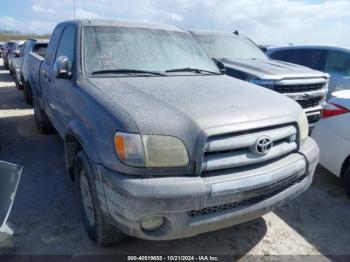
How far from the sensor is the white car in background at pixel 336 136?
3887 mm

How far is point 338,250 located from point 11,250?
288cm

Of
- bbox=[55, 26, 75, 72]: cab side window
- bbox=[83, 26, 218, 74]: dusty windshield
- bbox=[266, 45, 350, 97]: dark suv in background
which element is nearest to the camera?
bbox=[83, 26, 218, 74]: dusty windshield

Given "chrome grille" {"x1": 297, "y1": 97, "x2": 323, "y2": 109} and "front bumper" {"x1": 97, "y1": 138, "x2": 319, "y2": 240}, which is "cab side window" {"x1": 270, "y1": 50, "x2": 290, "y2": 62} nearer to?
"chrome grille" {"x1": 297, "y1": 97, "x2": 323, "y2": 109}

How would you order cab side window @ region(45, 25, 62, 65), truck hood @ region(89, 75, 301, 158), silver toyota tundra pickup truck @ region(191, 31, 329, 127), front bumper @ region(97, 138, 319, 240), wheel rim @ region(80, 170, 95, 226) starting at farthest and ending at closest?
silver toyota tundra pickup truck @ region(191, 31, 329, 127) < cab side window @ region(45, 25, 62, 65) < wheel rim @ region(80, 170, 95, 226) < truck hood @ region(89, 75, 301, 158) < front bumper @ region(97, 138, 319, 240)

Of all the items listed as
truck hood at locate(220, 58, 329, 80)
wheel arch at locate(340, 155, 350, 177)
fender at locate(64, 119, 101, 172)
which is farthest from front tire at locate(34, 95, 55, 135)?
wheel arch at locate(340, 155, 350, 177)

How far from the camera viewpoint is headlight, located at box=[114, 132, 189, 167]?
2309 millimetres

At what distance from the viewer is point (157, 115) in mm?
2449

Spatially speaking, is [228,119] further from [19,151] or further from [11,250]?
[19,151]

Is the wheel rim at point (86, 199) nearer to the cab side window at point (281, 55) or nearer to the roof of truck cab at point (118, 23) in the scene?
the roof of truck cab at point (118, 23)

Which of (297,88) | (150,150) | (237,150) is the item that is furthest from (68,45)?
(297,88)

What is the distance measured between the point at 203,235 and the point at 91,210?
1061mm

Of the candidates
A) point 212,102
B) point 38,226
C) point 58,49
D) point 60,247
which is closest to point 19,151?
point 58,49

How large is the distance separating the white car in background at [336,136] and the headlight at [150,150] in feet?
7.89

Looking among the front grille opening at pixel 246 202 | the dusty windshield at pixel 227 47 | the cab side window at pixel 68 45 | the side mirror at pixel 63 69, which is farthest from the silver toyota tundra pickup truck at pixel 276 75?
the front grille opening at pixel 246 202
